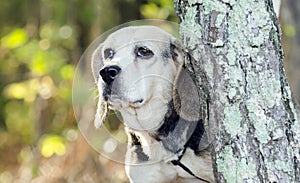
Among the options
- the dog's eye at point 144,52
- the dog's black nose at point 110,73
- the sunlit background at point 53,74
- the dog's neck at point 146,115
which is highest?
the dog's eye at point 144,52

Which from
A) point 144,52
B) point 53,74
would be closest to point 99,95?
point 144,52

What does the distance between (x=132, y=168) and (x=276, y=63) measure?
835 mm

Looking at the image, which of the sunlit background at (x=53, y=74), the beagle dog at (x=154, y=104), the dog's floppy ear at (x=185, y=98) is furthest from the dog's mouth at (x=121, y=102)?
the sunlit background at (x=53, y=74)

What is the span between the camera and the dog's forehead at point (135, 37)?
274 centimetres

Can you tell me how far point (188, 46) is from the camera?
222 cm

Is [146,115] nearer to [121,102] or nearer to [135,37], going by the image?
[121,102]

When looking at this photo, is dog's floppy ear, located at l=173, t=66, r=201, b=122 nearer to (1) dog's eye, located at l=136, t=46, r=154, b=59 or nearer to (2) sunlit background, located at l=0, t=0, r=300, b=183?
(1) dog's eye, located at l=136, t=46, r=154, b=59

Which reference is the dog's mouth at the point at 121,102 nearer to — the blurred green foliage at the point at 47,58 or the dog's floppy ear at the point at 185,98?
Answer: the dog's floppy ear at the point at 185,98

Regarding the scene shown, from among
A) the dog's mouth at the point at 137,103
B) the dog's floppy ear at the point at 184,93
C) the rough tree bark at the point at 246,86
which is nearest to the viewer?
the rough tree bark at the point at 246,86

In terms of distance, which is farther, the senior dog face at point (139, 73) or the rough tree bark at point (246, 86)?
the senior dog face at point (139, 73)

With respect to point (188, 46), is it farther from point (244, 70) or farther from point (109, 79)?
point (109, 79)

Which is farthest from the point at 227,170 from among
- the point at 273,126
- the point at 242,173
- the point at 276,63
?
the point at 276,63

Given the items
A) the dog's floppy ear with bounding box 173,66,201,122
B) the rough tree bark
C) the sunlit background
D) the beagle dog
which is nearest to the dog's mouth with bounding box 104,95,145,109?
the beagle dog

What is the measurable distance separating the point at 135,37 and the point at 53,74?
127 inches
